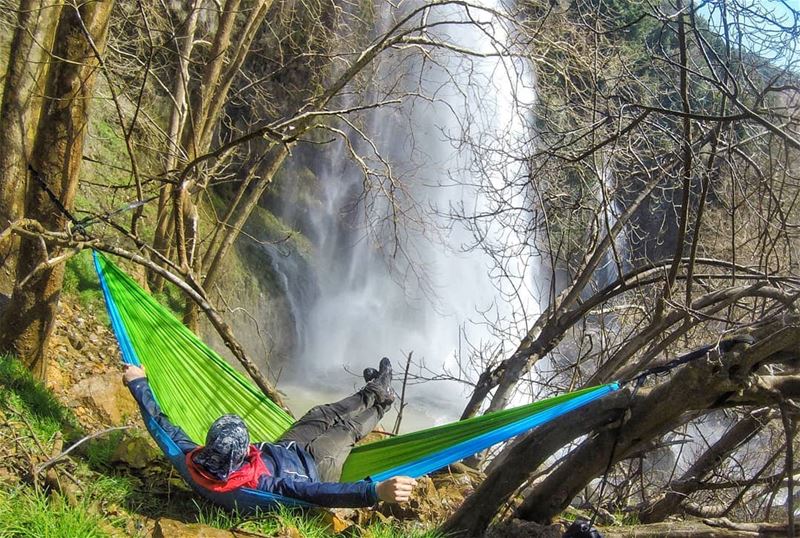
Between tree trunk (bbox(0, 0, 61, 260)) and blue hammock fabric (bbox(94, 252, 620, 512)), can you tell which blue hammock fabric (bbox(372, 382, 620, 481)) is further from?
tree trunk (bbox(0, 0, 61, 260))

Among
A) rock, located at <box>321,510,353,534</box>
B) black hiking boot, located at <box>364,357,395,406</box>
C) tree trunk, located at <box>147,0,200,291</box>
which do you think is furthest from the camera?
tree trunk, located at <box>147,0,200,291</box>

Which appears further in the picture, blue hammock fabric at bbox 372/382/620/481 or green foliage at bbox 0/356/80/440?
green foliage at bbox 0/356/80/440

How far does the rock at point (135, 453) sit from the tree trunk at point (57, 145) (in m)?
0.81

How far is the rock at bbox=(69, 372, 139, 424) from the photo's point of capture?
380 cm

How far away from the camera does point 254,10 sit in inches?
237

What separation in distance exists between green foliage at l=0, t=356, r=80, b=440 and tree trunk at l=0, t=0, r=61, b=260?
0.94 m

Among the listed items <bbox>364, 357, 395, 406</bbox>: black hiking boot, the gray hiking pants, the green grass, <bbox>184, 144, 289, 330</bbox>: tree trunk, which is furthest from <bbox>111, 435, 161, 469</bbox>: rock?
<bbox>184, 144, 289, 330</bbox>: tree trunk

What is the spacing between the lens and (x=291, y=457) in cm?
298

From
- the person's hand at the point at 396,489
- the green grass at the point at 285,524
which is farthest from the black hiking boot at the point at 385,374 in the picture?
the person's hand at the point at 396,489

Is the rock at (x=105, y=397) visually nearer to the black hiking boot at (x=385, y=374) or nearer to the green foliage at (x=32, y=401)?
the green foliage at (x=32, y=401)

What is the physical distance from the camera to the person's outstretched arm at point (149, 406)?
2773mm

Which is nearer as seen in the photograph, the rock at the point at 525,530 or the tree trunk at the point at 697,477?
the rock at the point at 525,530

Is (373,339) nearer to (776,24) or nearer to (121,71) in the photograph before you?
(121,71)

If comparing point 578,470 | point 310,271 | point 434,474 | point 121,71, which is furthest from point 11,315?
point 310,271
